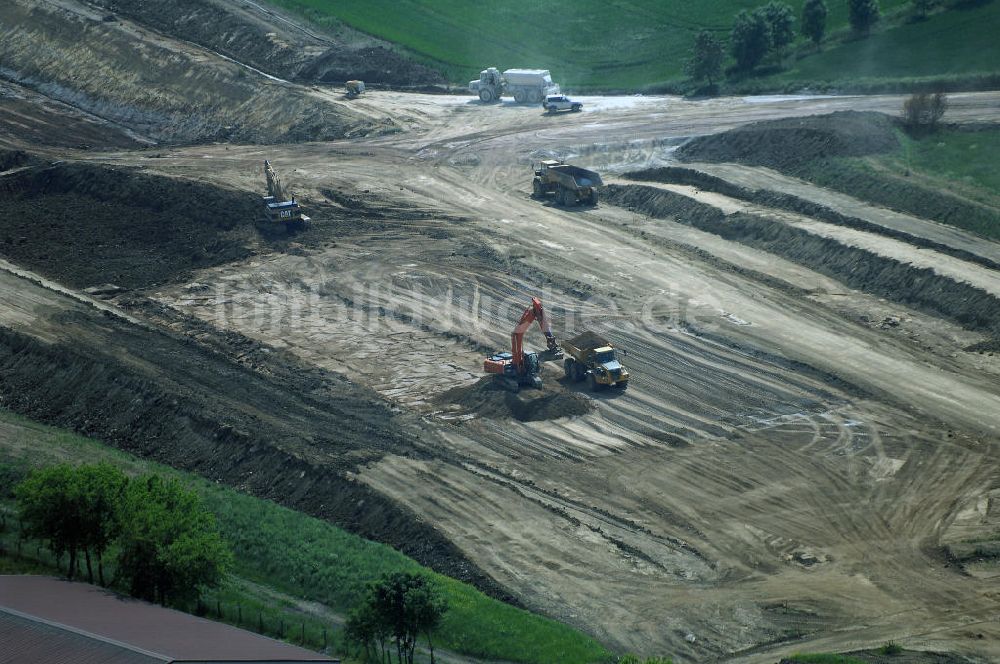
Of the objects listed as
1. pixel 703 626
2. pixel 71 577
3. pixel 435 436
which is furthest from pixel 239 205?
pixel 703 626

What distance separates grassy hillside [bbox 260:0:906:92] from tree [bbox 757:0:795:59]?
272 inches

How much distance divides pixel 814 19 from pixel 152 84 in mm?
47363

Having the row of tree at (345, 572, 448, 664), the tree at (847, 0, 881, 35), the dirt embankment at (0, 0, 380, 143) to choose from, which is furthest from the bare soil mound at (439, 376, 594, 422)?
the tree at (847, 0, 881, 35)

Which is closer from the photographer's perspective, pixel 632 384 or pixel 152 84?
pixel 632 384

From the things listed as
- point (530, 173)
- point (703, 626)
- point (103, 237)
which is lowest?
point (703, 626)

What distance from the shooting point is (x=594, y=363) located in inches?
1587

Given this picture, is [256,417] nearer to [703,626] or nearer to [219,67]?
[703,626]

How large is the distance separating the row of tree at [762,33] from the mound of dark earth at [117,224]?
35.9 metres

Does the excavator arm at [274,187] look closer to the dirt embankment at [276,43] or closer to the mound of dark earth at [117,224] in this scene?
the mound of dark earth at [117,224]

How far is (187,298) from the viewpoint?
49688 millimetres

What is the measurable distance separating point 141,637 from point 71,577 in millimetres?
5275

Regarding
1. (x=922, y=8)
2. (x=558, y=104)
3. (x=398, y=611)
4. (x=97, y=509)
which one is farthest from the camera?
(x=922, y=8)

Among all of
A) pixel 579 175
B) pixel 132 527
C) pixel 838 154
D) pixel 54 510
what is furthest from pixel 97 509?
pixel 838 154

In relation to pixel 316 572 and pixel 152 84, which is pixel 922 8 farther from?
pixel 316 572
